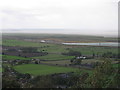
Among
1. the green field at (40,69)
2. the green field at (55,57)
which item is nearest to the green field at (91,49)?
the green field at (55,57)

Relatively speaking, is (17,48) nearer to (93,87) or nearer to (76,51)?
(76,51)

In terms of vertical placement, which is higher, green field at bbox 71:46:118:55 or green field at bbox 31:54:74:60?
green field at bbox 71:46:118:55

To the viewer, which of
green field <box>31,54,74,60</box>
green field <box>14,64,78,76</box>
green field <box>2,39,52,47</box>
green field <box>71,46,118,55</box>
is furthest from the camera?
green field <box>71,46,118,55</box>

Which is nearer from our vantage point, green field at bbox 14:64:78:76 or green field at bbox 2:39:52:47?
green field at bbox 14:64:78:76

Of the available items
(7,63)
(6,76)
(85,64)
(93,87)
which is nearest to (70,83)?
(93,87)

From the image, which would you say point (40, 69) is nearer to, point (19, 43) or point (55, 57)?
point (55, 57)

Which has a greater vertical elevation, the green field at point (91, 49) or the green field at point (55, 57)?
the green field at point (91, 49)

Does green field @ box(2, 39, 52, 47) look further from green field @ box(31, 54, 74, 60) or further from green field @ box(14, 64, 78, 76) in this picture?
green field @ box(14, 64, 78, 76)

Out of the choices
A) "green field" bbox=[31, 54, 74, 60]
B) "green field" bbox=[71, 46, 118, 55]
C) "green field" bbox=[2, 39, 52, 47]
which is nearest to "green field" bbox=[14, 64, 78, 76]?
"green field" bbox=[31, 54, 74, 60]

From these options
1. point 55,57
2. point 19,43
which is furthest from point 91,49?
point 19,43

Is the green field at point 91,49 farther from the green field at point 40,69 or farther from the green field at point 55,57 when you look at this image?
the green field at point 40,69
